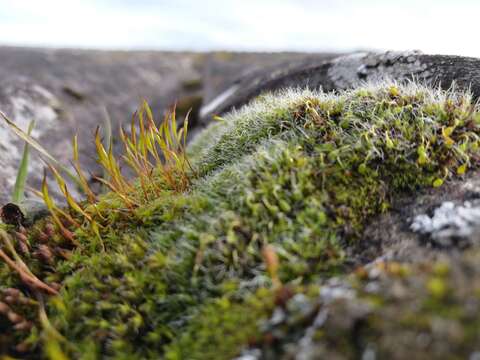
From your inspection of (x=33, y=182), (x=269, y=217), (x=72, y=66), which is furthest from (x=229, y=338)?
(x=72, y=66)

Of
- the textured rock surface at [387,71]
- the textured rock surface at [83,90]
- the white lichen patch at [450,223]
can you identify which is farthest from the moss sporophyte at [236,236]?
the textured rock surface at [83,90]

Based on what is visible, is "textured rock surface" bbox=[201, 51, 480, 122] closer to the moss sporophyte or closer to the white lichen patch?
the moss sporophyte

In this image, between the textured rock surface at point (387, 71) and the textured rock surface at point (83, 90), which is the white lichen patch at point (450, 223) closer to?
the textured rock surface at point (387, 71)

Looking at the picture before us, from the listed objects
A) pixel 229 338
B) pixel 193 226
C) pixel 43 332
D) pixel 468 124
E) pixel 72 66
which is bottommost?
pixel 43 332

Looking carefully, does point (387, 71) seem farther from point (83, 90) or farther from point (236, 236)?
point (83, 90)

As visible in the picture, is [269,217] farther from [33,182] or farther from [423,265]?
[33,182]

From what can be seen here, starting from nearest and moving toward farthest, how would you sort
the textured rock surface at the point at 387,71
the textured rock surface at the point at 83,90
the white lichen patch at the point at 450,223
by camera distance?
the white lichen patch at the point at 450,223 < the textured rock surface at the point at 387,71 < the textured rock surface at the point at 83,90

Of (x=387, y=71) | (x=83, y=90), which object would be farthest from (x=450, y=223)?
(x=83, y=90)
